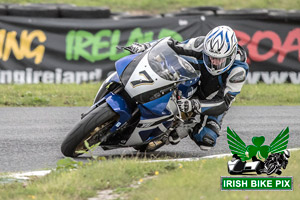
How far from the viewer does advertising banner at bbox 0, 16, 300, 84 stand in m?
13.5

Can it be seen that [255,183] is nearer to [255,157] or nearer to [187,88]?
[255,157]

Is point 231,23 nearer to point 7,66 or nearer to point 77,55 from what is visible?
point 77,55

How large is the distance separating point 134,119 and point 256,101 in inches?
267

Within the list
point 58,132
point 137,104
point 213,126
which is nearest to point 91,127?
point 137,104

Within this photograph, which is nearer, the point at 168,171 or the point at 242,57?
the point at 168,171

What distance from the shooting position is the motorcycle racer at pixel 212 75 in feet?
22.5

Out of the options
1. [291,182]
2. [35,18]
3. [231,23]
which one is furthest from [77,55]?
[291,182]

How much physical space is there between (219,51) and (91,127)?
4.98ft

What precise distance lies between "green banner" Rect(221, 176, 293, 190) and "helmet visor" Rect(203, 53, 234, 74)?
194cm

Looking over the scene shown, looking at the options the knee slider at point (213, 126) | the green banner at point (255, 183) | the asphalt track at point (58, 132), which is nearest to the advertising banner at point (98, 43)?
the asphalt track at point (58, 132)

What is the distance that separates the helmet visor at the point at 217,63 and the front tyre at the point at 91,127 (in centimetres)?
113

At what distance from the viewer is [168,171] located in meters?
5.93

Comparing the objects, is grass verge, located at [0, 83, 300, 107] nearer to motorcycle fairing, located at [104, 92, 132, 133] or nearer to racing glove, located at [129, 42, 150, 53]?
racing glove, located at [129, 42, 150, 53]

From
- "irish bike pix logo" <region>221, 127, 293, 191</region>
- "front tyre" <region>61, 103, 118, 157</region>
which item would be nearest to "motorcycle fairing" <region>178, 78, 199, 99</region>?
"front tyre" <region>61, 103, 118, 157</region>
